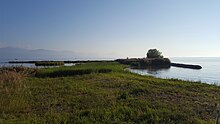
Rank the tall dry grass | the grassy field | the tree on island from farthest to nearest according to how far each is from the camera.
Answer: the tree on island → the tall dry grass → the grassy field

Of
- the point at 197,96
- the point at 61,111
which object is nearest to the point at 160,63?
the point at 197,96

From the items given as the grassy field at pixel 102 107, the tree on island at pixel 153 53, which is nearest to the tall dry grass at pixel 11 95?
the grassy field at pixel 102 107

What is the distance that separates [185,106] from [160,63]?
49990 millimetres

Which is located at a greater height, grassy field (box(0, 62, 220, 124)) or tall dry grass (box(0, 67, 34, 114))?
tall dry grass (box(0, 67, 34, 114))

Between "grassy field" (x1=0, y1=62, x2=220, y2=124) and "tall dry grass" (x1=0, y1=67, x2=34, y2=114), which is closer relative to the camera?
"grassy field" (x1=0, y1=62, x2=220, y2=124)

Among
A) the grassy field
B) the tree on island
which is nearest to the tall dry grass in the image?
the grassy field

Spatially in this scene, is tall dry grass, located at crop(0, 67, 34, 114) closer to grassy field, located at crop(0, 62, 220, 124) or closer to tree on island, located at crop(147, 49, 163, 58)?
grassy field, located at crop(0, 62, 220, 124)

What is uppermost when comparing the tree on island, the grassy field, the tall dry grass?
the tree on island

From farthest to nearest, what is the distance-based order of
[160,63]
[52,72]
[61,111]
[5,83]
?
[160,63] < [52,72] < [5,83] < [61,111]

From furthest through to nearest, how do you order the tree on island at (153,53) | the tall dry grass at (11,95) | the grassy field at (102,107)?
the tree on island at (153,53), the tall dry grass at (11,95), the grassy field at (102,107)

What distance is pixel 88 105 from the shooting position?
8398mm

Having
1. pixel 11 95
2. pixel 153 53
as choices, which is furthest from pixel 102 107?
pixel 153 53

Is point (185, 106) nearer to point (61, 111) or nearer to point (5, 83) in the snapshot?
point (61, 111)

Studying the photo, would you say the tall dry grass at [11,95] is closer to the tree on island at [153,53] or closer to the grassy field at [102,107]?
the grassy field at [102,107]
